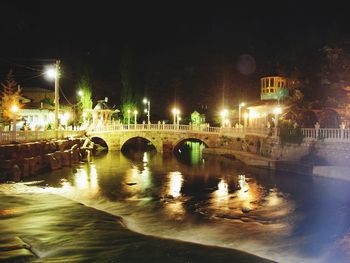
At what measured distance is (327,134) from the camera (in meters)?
26.9

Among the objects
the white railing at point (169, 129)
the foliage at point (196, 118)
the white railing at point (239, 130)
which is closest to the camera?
the white railing at point (239, 130)

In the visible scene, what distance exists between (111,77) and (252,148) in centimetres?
3798

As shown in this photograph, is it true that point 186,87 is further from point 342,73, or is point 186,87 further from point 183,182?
point 183,182

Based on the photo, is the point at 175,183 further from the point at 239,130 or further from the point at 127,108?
the point at 127,108

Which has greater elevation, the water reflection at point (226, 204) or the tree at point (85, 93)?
the tree at point (85, 93)

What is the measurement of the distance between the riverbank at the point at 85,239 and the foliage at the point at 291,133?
16533 millimetres

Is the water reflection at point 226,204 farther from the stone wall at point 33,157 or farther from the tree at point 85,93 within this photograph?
the tree at point 85,93

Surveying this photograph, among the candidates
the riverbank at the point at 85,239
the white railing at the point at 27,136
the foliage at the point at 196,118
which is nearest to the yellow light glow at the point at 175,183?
the riverbank at the point at 85,239

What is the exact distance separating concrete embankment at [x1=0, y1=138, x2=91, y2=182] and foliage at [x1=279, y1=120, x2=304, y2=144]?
16.4 metres

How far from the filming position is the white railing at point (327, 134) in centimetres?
2561

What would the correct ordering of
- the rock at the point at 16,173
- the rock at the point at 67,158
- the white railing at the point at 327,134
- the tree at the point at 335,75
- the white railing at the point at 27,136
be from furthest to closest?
the rock at the point at 67,158 → the tree at the point at 335,75 → the white railing at the point at 327,134 → the white railing at the point at 27,136 → the rock at the point at 16,173

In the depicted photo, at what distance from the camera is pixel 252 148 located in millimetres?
36906

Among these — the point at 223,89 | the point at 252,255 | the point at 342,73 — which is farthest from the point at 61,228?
the point at 223,89

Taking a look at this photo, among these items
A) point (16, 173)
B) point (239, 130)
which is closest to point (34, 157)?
point (16, 173)
